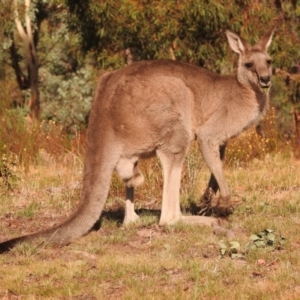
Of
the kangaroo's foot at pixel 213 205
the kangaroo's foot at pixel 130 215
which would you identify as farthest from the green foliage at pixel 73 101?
the kangaroo's foot at pixel 130 215

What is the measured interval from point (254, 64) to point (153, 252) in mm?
2306

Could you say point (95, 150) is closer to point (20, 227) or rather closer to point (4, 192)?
point (20, 227)

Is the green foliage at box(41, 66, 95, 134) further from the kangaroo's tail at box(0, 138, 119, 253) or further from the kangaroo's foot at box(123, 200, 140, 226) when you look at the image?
the kangaroo's tail at box(0, 138, 119, 253)

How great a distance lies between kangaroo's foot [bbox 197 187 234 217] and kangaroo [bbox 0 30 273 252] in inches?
0.4

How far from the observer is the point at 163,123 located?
7266mm

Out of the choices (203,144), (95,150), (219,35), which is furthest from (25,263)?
(219,35)

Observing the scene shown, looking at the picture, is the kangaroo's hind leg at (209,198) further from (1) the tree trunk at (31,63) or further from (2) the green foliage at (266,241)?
(1) the tree trunk at (31,63)

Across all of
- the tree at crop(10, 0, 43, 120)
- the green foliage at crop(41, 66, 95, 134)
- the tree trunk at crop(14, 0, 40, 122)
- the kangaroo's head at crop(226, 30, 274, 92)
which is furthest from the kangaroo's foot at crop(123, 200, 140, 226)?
the tree trunk at crop(14, 0, 40, 122)

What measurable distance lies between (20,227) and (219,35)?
26.4 feet

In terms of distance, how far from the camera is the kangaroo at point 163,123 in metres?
7.03

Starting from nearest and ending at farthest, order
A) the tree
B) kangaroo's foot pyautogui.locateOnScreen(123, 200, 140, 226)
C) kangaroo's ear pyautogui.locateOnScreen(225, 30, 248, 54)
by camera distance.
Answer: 1. kangaroo's foot pyautogui.locateOnScreen(123, 200, 140, 226)
2. kangaroo's ear pyautogui.locateOnScreen(225, 30, 248, 54)
3. the tree

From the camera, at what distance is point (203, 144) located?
25.2 feet

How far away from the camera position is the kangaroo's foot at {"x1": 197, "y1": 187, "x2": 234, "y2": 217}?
25.3ft

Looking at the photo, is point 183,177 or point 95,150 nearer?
point 95,150
